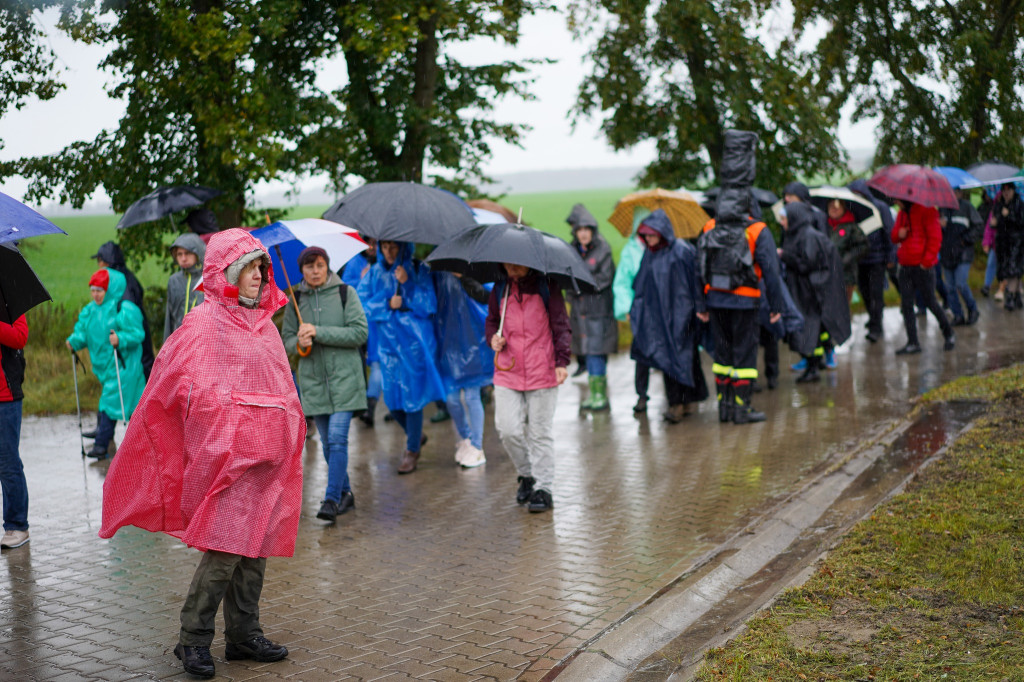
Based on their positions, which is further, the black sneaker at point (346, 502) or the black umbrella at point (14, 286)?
the black sneaker at point (346, 502)

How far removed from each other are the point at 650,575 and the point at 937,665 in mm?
1865

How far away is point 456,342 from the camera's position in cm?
923

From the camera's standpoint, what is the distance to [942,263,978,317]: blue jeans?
53.6 ft

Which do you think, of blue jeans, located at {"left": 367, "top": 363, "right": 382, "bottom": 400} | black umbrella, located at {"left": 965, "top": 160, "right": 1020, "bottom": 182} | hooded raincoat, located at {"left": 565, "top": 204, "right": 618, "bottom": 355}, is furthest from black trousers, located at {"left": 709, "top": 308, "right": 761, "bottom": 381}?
black umbrella, located at {"left": 965, "top": 160, "right": 1020, "bottom": 182}

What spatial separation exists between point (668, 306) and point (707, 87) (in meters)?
9.96

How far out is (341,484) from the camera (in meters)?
7.72

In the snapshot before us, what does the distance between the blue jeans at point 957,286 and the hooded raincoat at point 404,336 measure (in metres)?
9.98

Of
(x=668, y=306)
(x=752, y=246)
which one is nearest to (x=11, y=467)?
(x=668, y=306)

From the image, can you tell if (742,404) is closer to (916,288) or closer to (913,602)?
(916,288)

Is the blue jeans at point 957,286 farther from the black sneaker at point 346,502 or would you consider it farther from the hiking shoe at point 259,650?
the hiking shoe at point 259,650

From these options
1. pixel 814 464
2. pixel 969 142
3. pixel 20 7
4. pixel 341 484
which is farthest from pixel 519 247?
pixel 969 142

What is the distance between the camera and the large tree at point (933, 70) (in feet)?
72.4

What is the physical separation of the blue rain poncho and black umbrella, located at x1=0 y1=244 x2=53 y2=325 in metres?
3.32

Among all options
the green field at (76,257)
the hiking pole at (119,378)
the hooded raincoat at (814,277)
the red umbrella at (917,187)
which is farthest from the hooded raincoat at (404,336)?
the red umbrella at (917,187)
